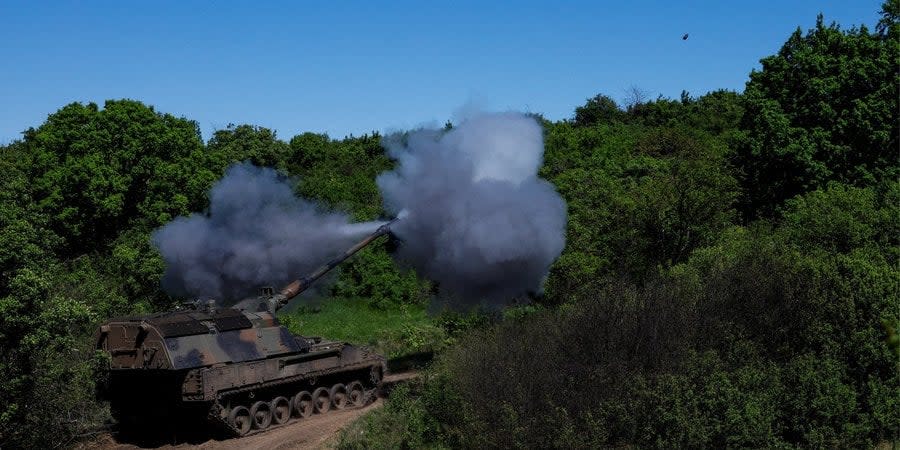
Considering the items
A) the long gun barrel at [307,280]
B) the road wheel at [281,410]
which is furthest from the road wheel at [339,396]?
the long gun barrel at [307,280]

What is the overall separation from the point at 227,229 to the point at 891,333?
22226 millimetres

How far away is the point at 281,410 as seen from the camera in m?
22.9

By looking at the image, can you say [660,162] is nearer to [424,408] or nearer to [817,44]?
[817,44]

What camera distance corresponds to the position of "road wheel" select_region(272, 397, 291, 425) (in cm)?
2255

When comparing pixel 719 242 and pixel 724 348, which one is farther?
pixel 719 242

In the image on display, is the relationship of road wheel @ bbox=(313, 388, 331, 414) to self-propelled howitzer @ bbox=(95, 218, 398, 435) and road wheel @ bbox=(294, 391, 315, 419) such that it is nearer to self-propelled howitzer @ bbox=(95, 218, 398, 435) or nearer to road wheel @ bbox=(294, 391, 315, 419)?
self-propelled howitzer @ bbox=(95, 218, 398, 435)

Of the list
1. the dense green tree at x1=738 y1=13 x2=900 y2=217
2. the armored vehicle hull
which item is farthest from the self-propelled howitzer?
the dense green tree at x1=738 y1=13 x2=900 y2=217

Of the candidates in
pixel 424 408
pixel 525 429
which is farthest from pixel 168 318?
pixel 525 429

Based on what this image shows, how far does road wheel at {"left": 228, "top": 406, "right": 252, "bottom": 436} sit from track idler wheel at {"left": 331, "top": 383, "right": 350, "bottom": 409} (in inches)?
125

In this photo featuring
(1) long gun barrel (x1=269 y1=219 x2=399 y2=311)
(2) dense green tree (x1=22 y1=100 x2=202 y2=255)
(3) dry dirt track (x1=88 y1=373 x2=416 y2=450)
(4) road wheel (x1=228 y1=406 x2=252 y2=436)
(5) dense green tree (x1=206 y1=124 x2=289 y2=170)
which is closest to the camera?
(3) dry dirt track (x1=88 y1=373 x2=416 y2=450)

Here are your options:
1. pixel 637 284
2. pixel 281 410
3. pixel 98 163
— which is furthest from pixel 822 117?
pixel 98 163

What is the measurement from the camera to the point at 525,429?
14.7 m

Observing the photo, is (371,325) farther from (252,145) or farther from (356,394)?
(252,145)

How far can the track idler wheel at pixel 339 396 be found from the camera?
24562 mm
